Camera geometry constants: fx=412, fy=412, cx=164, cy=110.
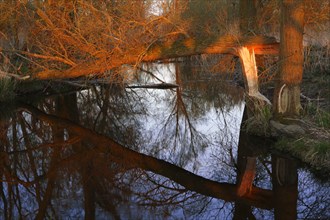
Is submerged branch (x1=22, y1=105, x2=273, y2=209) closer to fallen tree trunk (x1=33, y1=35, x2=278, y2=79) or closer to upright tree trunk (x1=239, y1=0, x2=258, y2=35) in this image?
fallen tree trunk (x1=33, y1=35, x2=278, y2=79)

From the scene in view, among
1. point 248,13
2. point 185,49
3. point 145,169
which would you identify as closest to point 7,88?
A: point 185,49

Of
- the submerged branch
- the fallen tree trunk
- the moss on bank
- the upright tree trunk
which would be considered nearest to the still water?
the submerged branch

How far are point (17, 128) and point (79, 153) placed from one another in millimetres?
3310

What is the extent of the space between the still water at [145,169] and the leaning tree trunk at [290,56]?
0.99 metres

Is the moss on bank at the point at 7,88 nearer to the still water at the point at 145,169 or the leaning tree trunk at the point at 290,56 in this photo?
the still water at the point at 145,169

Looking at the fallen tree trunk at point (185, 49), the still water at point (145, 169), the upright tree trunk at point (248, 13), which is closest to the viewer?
the still water at point (145, 169)

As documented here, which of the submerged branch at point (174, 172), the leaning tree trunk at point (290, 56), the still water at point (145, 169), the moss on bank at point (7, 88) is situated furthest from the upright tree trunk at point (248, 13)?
the moss on bank at point (7, 88)

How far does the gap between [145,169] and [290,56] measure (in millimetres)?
4020

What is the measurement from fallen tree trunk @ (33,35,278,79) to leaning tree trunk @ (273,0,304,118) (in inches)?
33.3

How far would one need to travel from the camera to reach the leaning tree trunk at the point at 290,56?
29.6 feet

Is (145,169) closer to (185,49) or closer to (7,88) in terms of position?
(185,49)

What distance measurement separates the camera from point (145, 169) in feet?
27.3

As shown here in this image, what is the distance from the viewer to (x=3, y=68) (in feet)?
45.3

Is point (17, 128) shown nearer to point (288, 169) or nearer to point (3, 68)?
point (3, 68)
